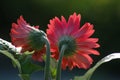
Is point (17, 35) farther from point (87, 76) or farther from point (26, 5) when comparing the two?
point (26, 5)

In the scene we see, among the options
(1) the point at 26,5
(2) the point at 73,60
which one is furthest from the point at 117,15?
(2) the point at 73,60

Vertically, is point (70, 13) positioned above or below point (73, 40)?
above

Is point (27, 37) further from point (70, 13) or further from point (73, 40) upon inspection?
point (70, 13)

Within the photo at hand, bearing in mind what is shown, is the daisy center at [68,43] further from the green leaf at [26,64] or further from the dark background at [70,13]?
the dark background at [70,13]

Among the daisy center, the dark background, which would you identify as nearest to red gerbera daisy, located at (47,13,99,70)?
the daisy center

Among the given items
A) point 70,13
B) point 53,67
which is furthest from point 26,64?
point 70,13

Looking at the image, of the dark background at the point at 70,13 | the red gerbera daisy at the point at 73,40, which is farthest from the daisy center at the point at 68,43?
the dark background at the point at 70,13
